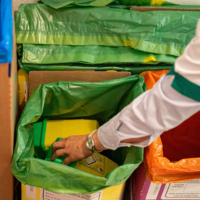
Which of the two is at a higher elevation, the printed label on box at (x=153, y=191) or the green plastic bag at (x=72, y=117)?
the green plastic bag at (x=72, y=117)

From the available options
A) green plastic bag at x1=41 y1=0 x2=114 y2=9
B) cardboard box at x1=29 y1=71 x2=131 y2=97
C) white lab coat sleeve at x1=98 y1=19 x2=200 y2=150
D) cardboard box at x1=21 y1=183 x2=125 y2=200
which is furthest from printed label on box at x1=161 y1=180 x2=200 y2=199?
green plastic bag at x1=41 y1=0 x2=114 y2=9

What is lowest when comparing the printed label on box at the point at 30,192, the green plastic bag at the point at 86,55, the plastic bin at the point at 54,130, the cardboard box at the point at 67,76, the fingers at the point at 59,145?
the printed label on box at the point at 30,192

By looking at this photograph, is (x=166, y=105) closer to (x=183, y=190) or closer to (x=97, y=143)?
(x=97, y=143)

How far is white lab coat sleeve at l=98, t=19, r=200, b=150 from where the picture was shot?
14.4 inches

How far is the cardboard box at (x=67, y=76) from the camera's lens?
2.57ft

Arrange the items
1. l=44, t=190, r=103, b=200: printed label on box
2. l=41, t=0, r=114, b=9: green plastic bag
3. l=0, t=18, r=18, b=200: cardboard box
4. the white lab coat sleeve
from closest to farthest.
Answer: the white lab coat sleeve < l=0, t=18, r=18, b=200: cardboard box < l=44, t=190, r=103, b=200: printed label on box < l=41, t=0, r=114, b=9: green plastic bag

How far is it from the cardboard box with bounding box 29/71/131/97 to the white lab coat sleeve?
31cm

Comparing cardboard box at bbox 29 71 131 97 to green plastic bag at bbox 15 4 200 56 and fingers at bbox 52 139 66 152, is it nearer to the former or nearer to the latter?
green plastic bag at bbox 15 4 200 56

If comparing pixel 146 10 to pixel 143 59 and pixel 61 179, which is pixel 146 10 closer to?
pixel 143 59

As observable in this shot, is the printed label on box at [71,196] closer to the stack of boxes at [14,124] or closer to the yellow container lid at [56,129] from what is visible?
the stack of boxes at [14,124]

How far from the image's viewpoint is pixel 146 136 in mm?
524

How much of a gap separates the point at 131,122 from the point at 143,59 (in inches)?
16.0

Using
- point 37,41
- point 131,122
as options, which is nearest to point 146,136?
point 131,122

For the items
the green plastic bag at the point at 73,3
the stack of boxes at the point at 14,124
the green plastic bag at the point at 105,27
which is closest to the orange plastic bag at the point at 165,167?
the stack of boxes at the point at 14,124
